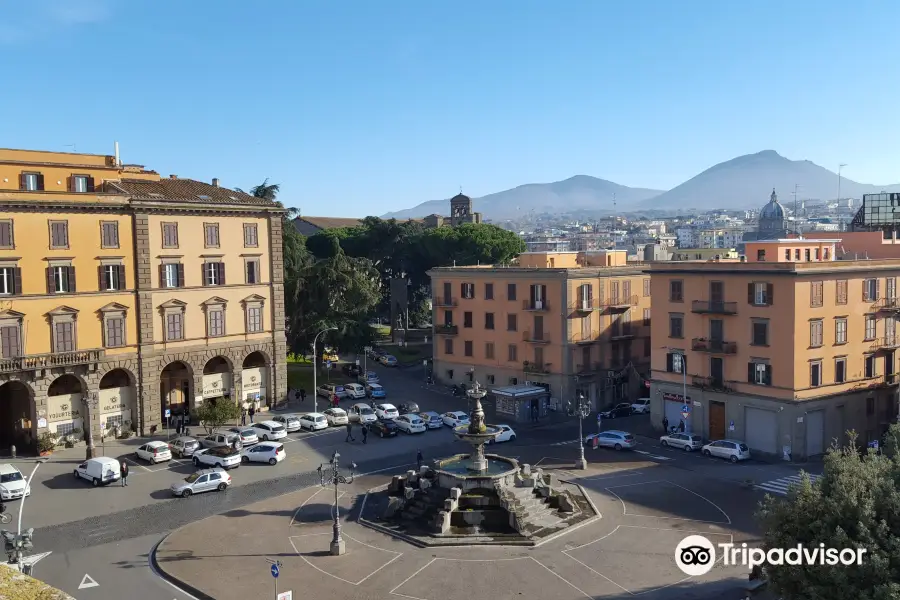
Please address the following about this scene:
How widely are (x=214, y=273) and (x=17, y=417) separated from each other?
591 inches

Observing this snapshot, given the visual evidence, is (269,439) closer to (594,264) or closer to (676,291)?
(676,291)

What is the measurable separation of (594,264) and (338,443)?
2957cm

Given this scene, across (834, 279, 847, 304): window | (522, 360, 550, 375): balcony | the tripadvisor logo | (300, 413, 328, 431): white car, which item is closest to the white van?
(300, 413, 328, 431): white car

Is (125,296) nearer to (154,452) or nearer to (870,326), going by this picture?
(154,452)

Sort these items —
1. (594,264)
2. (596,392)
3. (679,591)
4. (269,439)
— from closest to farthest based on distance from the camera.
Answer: (679,591) < (269,439) < (596,392) < (594,264)

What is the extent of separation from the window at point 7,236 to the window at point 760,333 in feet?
143

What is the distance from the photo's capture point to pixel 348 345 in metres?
71.9

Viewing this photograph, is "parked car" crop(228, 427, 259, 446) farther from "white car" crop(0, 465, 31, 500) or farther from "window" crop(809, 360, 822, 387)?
"window" crop(809, 360, 822, 387)

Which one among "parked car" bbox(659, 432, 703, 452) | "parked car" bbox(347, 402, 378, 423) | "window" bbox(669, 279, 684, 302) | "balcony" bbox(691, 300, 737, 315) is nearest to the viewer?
"parked car" bbox(659, 432, 703, 452)

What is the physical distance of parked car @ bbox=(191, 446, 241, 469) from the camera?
45750mm

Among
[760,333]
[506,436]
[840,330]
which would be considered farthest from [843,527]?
[506,436]

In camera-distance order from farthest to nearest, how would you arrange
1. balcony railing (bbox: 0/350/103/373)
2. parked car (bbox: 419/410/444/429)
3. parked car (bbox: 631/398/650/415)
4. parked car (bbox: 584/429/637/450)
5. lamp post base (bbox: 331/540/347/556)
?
1. parked car (bbox: 631/398/650/415)
2. parked car (bbox: 419/410/444/429)
3. parked car (bbox: 584/429/637/450)
4. balcony railing (bbox: 0/350/103/373)
5. lamp post base (bbox: 331/540/347/556)

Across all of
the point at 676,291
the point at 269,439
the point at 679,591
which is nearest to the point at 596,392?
the point at 676,291

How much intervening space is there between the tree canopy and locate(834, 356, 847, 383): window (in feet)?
90.3
